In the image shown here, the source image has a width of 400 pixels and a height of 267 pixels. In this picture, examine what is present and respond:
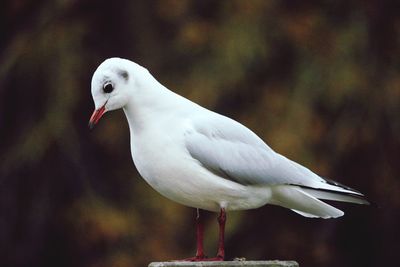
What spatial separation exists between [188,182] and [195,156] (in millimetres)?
98

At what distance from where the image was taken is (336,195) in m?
4.08

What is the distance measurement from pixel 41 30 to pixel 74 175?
3.22ft

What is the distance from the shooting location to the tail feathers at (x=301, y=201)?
4109 mm

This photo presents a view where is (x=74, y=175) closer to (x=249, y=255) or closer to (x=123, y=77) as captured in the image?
(x=249, y=255)

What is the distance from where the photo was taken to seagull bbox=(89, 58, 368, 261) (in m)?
3.91

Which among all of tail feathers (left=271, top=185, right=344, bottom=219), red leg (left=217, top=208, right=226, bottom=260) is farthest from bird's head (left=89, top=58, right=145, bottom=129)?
tail feathers (left=271, top=185, right=344, bottom=219)

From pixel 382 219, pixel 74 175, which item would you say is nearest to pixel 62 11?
pixel 74 175

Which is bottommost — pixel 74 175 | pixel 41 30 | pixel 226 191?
pixel 226 191

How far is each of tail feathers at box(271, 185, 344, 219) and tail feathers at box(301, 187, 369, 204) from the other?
0.02m

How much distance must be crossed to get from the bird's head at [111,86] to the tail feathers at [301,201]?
60cm

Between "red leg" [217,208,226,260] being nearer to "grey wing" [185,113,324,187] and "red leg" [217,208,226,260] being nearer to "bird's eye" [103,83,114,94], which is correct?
"grey wing" [185,113,324,187]

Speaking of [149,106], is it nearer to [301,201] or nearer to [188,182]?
[188,182]

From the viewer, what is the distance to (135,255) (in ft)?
Answer: 25.8

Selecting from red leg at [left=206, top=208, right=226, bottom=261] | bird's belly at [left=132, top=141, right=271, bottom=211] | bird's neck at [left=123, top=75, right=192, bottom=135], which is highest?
bird's neck at [left=123, top=75, right=192, bottom=135]
